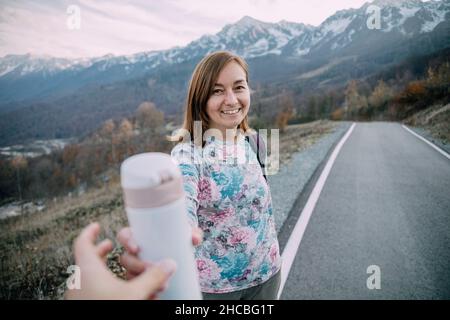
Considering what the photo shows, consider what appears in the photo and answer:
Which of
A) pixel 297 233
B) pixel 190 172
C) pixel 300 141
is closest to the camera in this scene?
pixel 190 172

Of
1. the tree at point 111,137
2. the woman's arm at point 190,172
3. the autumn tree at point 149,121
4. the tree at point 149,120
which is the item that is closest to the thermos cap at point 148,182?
the woman's arm at point 190,172

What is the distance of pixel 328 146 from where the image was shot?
29.1 ft

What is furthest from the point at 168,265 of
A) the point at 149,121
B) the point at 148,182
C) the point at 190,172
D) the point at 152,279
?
the point at 149,121

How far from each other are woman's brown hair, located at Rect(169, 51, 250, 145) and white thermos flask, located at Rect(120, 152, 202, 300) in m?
0.88

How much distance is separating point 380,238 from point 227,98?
2673mm

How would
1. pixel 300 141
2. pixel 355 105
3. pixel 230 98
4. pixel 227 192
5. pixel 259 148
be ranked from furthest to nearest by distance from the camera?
pixel 355 105, pixel 300 141, pixel 259 148, pixel 230 98, pixel 227 192

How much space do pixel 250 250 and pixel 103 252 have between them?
3.04 feet

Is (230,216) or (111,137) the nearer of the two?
(230,216)

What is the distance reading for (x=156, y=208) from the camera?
1.79 feet

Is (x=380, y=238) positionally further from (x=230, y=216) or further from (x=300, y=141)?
(x=300, y=141)

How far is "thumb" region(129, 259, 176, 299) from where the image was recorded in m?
0.55

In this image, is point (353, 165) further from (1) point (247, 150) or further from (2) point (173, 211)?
(2) point (173, 211)

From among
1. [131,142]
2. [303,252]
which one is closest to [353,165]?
[303,252]

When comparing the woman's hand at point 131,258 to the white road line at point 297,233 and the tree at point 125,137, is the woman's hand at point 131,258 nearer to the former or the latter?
the white road line at point 297,233
